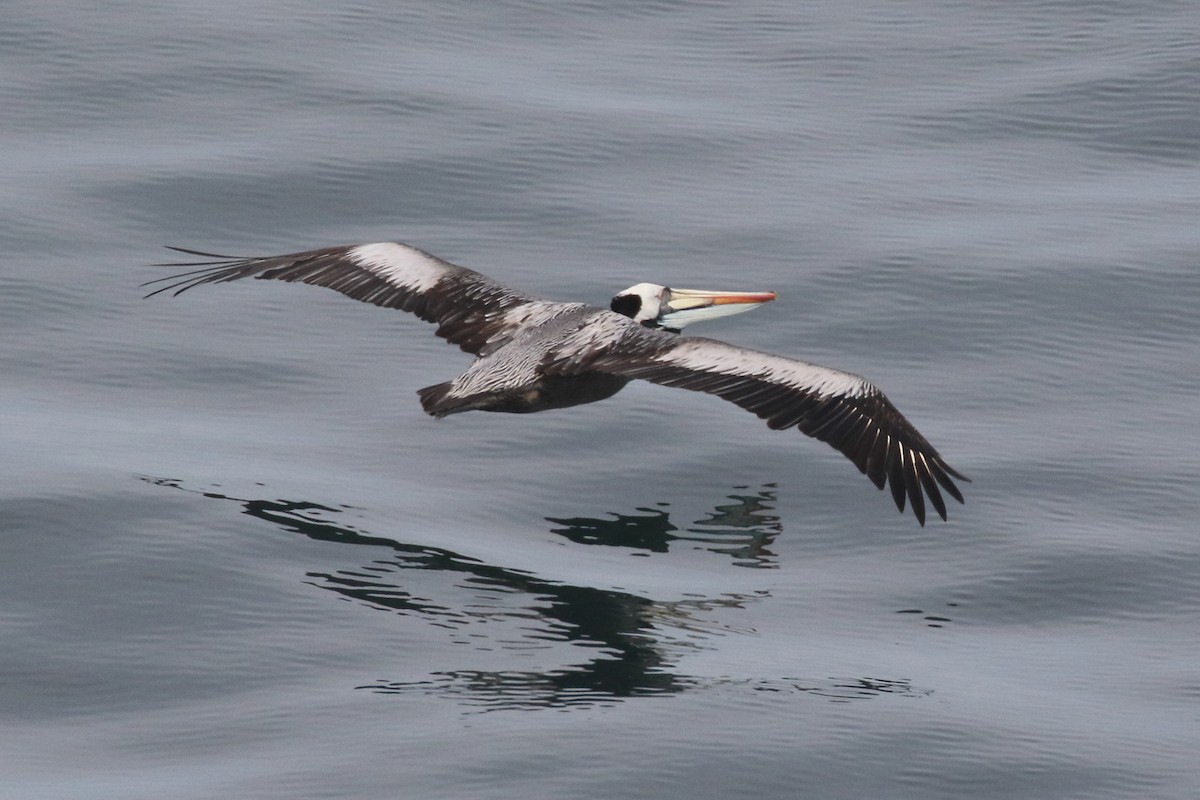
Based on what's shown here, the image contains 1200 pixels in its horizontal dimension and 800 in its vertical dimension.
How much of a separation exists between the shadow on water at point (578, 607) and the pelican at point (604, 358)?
1.07 meters

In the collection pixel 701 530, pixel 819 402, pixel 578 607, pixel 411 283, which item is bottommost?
pixel 578 607

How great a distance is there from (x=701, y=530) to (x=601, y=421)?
2537 millimetres

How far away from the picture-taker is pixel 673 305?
16.9m

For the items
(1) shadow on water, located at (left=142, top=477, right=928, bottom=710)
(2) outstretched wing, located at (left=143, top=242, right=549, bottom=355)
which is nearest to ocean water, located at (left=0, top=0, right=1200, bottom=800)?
(1) shadow on water, located at (left=142, top=477, right=928, bottom=710)

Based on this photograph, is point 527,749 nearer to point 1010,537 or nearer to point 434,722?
point 434,722

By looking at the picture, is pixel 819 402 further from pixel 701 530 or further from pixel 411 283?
pixel 411 283

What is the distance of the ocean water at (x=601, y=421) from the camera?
12.7m

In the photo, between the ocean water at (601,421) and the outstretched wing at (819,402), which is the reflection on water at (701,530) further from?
the outstretched wing at (819,402)

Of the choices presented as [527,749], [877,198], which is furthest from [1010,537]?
[877,198]

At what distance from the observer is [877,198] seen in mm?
23016

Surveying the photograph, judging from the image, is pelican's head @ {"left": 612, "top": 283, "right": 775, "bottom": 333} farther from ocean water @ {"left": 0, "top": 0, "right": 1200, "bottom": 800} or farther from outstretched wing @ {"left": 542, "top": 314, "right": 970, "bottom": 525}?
outstretched wing @ {"left": 542, "top": 314, "right": 970, "bottom": 525}

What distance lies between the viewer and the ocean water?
41.6 feet

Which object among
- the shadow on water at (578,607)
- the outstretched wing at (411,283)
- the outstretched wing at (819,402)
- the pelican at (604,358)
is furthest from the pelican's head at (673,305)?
the outstretched wing at (819,402)

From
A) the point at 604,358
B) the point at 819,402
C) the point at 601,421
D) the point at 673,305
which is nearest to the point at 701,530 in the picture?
the point at 604,358
